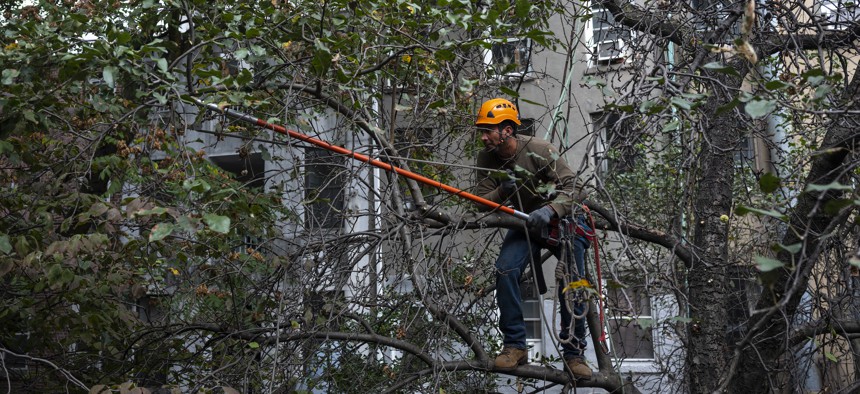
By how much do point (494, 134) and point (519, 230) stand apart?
Answer: 630 mm

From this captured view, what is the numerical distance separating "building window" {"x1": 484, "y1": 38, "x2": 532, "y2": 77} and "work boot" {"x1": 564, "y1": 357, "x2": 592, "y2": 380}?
1.94m

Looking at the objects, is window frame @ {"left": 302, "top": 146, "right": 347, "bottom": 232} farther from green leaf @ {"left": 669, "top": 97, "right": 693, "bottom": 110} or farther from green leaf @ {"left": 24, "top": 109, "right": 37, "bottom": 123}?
green leaf @ {"left": 669, "top": 97, "right": 693, "bottom": 110}

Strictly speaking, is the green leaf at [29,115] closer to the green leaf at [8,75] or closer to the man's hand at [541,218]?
the green leaf at [8,75]

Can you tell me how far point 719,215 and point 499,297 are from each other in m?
2.14

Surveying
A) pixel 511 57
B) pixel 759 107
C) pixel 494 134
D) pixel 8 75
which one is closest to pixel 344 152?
pixel 494 134

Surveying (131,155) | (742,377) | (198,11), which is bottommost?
(742,377)

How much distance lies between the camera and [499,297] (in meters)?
5.60

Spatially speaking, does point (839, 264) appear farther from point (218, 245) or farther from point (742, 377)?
point (218, 245)

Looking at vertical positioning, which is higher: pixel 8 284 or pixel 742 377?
pixel 8 284

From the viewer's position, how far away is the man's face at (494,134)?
575cm

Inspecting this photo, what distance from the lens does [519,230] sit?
566 centimetres

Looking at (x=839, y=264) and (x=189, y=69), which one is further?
(x=839, y=264)

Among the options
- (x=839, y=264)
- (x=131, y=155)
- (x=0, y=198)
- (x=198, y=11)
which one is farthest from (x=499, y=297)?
(x=131, y=155)

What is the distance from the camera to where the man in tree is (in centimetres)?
535
